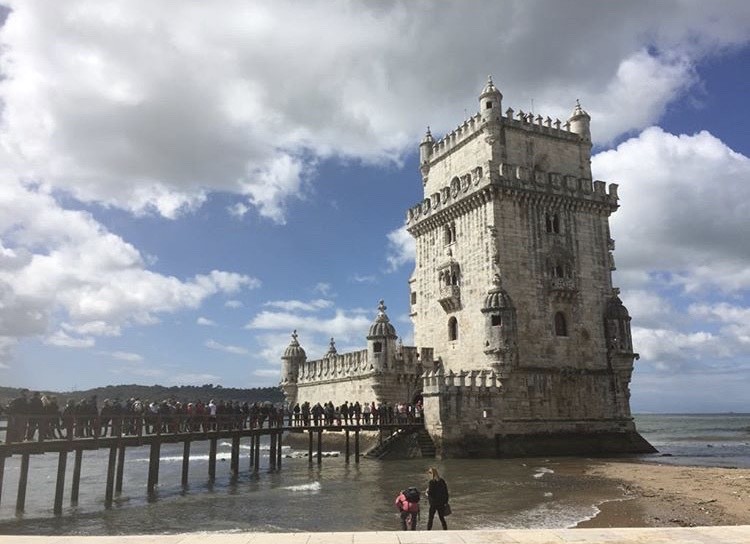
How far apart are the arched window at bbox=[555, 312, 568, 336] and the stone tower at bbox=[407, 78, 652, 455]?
59 mm

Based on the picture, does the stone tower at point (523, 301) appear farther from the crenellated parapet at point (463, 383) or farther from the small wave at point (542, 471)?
the small wave at point (542, 471)

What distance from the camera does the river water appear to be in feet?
55.9

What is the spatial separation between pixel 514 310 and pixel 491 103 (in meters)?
12.7

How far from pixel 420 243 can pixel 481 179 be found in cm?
760

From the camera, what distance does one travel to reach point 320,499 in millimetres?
21266

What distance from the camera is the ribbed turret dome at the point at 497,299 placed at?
3344cm

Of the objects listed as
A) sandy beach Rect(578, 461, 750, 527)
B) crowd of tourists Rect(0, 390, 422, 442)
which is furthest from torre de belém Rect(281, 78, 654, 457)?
sandy beach Rect(578, 461, 750, 527)

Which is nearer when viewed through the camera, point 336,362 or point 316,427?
point 316,427

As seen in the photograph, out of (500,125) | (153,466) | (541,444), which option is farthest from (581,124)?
(153,466)

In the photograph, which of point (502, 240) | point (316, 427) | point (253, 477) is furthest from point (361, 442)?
point (502, 240)

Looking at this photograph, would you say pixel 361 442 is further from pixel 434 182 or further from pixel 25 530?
pixel 25 530

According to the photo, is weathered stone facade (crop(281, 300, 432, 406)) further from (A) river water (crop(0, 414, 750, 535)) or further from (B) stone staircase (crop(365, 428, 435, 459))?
(A) river water (crop(0, 414, 750, 535))

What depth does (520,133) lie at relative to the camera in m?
38.1

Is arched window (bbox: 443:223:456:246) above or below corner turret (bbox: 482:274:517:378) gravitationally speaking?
above
